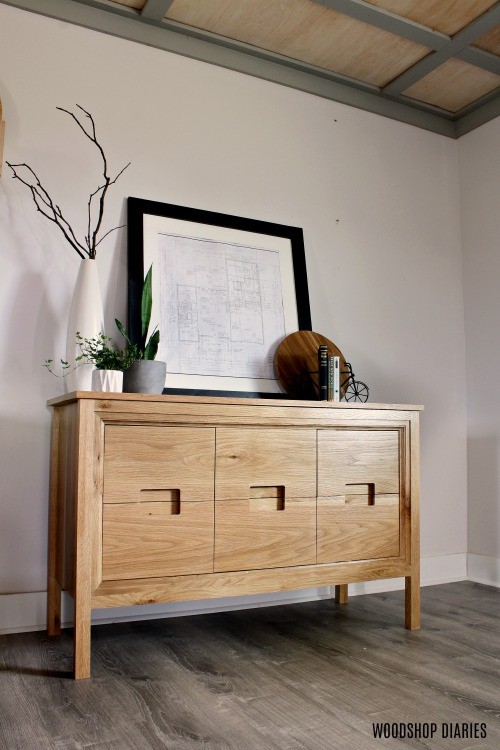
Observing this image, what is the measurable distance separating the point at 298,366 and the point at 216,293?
1.34ft

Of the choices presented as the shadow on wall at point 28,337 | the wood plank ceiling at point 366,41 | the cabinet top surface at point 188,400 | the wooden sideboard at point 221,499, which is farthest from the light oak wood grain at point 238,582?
the wood plank ceiling at point 366,41

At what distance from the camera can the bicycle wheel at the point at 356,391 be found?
2.62m

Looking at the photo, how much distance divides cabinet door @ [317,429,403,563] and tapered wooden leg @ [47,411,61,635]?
79 centimetres

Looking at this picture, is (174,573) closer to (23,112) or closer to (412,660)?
(412,660)

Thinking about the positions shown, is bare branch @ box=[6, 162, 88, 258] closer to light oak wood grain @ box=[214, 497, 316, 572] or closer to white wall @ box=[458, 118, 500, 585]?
light oak wood grain @ box=[214, 497, 316, 572]

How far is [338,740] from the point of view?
1268 millimetres

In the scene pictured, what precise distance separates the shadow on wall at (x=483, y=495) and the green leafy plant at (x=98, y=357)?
5.53 feet

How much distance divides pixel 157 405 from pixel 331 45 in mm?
1688

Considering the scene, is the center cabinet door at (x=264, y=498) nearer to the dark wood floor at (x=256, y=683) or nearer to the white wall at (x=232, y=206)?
the dark wood floor at (x=256, y=683)

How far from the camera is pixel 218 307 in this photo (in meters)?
2.36

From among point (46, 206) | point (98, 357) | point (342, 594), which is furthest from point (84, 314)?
point (342, 594)

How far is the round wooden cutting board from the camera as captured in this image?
7.87 feet

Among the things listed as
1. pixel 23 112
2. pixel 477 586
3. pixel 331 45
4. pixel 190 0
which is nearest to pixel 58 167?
pixel 23 112

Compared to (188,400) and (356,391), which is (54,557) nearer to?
(188,400)
